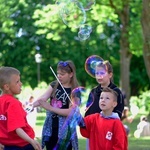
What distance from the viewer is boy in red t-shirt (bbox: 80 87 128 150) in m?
6.45

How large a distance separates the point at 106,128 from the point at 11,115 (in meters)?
1.15

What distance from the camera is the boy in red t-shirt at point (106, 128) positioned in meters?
6.45

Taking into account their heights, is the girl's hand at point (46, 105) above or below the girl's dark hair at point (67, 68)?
below

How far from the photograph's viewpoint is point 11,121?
5.89 m

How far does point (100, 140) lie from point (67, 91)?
1068mm

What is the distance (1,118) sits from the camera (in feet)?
19.7

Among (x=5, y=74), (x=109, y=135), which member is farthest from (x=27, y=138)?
(x=109, y=135)

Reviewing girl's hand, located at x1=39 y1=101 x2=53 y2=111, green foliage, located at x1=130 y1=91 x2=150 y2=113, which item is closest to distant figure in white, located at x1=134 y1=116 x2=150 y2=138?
green foliage, located at x1=130 y1=91 x2=150 y2=113

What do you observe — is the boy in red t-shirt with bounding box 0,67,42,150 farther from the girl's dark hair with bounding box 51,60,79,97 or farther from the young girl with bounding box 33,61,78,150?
the girl's dark hair with bounding box 51,60,79,97

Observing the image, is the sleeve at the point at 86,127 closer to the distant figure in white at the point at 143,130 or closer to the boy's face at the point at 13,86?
the boy's face at the point at 13,86

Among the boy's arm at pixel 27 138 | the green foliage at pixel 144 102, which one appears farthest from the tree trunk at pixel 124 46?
the boy's arm at pixel 27 138

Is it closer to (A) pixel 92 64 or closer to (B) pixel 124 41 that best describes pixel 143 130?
(A) pixel 92 64

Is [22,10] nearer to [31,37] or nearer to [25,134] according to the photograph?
[31,37]

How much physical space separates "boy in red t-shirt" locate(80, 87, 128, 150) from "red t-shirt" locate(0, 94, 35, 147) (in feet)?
2.55
